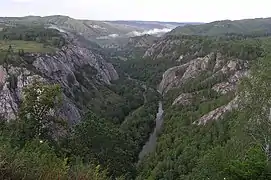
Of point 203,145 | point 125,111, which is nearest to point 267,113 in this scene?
point 203,145

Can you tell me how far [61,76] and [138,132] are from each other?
81.5ft

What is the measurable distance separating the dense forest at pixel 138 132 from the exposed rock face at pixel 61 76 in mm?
2836

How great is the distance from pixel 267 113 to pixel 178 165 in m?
40.4

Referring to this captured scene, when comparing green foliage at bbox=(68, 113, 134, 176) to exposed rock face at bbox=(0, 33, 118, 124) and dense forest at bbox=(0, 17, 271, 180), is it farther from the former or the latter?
exposed rock face at bbox=(0, 33, 118, 124)

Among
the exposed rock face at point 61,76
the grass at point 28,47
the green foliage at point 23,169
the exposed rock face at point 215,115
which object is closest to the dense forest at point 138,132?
the green foliage at point 23,169

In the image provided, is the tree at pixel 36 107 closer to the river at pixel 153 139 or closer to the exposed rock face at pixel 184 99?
the river at pixel 153 139

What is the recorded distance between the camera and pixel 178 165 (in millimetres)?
71000

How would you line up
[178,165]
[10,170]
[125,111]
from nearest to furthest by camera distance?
[10,170]
[178,165]
[125,111]

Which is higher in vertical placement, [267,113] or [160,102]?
[267,113]

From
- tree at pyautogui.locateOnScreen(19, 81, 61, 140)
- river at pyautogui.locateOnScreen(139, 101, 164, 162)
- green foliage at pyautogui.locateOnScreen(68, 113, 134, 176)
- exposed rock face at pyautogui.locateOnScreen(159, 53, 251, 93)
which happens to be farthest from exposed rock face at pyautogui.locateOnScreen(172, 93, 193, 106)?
tree at pyautogui.locateOnScreen(19, 81, 61, 140)

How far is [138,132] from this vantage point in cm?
9531

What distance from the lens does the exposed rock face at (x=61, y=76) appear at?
78312 millimetres

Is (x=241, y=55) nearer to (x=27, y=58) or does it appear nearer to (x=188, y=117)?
(x=188, y=117)

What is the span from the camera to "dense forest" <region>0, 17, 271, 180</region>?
19.3m
